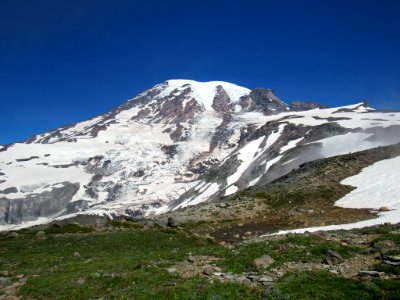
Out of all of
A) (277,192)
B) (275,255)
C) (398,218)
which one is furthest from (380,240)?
(277,192)

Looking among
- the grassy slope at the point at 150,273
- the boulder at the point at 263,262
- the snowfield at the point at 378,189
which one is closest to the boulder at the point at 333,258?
the grassy slope at the point at 150,273

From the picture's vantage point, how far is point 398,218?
125ft

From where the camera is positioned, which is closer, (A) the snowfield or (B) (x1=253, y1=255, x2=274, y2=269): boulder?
(B) (x1=253, y1=255, x2=274, y2=269): boulder

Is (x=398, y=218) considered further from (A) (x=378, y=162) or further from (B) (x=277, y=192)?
(A) (x=378, y=162)

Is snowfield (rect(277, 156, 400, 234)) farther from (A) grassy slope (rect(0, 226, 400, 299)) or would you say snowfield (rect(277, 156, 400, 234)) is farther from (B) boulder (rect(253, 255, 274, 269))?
(B) boulder (rect(253, 255, 274, 269))


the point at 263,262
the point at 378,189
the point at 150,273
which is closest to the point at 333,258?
the point at 263,262

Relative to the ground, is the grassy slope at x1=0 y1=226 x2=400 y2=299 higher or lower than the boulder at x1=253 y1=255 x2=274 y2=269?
lower

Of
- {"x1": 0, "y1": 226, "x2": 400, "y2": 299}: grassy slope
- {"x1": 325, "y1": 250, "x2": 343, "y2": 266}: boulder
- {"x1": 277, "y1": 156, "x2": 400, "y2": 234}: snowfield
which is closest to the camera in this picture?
{"x1": 0, "y1": 226, "x2": 400, "y2": 299}: grassy slope

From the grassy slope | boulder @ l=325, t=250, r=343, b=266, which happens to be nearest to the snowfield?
the grassy slope

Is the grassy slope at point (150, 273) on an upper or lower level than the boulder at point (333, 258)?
lower

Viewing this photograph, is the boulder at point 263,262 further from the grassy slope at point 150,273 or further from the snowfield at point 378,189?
the snowfield at point 378,189

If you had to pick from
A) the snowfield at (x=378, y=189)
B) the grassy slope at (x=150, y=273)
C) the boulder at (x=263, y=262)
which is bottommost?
the grassy slope at (x=150, y=273)

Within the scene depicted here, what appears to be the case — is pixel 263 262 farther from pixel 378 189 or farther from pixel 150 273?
pixel 378 189

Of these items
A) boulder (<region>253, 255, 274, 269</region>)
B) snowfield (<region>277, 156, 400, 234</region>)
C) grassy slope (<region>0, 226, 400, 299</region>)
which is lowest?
grassy slope (<region>0, 226, 400, 299</region>)
